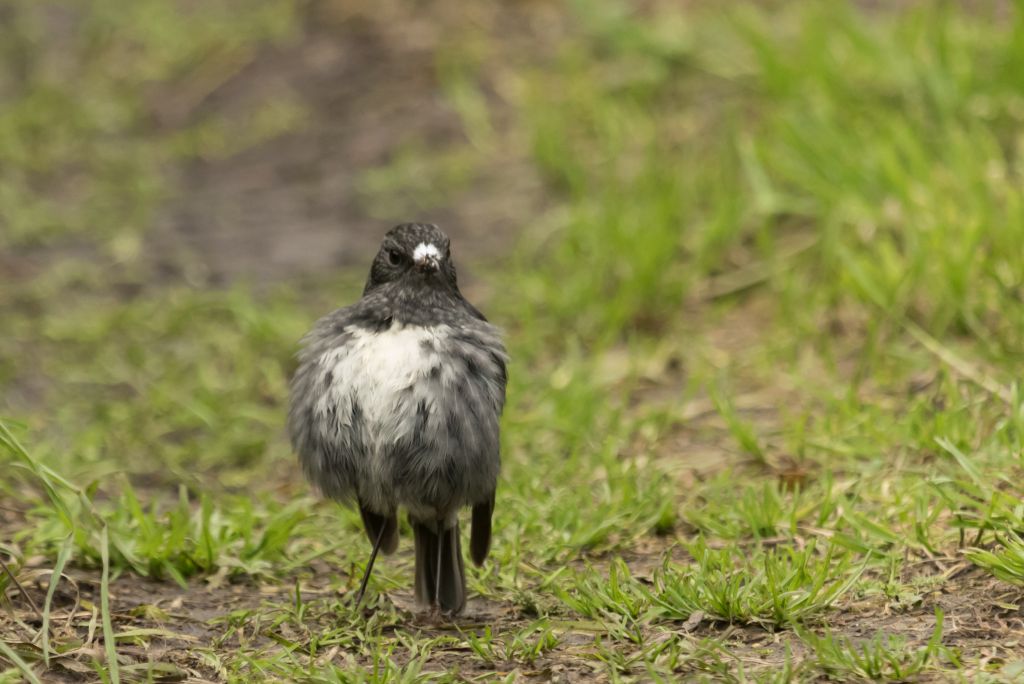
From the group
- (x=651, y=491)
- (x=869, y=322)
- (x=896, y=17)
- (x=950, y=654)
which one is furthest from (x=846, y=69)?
(x=950, y=654)

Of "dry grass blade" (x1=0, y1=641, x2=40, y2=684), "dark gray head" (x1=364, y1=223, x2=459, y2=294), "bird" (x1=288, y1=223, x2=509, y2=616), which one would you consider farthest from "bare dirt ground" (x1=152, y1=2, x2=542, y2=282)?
"dry grass blade" (x1=0, y1=641, x2=40, y2=684)

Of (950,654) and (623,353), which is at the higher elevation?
(623,353)

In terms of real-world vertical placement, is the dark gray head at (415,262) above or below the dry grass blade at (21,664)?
above

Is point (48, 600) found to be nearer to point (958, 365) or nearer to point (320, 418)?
point (320, 418)

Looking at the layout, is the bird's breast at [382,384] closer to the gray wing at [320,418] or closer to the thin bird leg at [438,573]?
the gray wing at [320,418]

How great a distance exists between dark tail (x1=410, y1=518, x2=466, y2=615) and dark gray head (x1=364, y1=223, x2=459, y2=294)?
0.70 metres

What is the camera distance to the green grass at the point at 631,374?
144 inches

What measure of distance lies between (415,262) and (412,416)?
57 centimetres

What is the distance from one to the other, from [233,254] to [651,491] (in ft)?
11.7

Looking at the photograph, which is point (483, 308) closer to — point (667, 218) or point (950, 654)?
point (667, 218)

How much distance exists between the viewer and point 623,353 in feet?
20.0

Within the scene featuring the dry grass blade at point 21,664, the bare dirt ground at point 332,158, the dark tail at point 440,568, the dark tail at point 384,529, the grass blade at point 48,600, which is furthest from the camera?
the bare dirt ground at point 332,158

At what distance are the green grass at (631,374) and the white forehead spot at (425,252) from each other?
90 centimetres

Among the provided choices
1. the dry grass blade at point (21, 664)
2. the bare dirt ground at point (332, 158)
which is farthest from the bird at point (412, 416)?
the bare dirt ground at point (332, 158)
